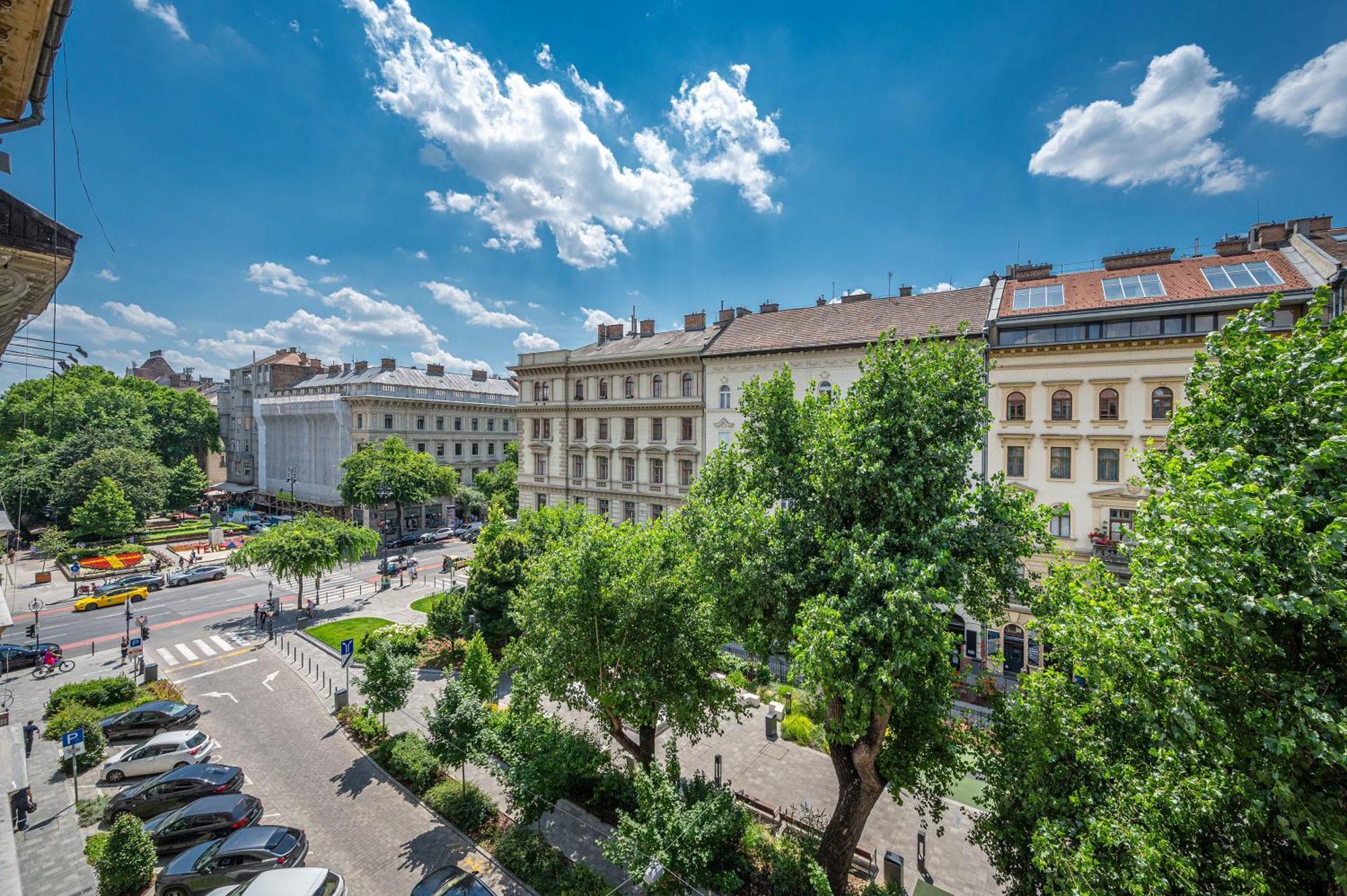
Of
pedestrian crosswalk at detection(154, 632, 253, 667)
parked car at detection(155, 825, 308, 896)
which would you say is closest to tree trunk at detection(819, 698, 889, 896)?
parked car at detection(155, 825, 308, 896)

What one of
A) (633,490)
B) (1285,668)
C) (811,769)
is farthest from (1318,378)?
(633,490)

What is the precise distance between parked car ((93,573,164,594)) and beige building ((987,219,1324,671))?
166 ft

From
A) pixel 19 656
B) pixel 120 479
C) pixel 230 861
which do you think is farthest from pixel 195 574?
pixel 230 861

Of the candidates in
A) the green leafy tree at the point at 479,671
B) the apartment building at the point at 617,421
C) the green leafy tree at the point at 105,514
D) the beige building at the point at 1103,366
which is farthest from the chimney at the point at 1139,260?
the green leafy tree at the point at 105,514

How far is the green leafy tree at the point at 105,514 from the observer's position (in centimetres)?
4450

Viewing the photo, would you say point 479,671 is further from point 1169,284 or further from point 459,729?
point 1169,284

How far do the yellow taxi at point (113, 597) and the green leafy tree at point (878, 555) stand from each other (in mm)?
40989

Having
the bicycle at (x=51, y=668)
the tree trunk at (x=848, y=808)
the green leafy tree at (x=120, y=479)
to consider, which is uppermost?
the green leafy tree at (x=120, y=479)

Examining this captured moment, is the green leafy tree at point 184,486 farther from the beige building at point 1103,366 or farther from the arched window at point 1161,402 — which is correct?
the arched window at point 1161,402

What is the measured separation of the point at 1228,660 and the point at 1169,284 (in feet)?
77.9

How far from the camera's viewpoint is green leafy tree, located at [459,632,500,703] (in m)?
16.1

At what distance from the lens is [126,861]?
1167 cm

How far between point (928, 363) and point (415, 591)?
117 ft

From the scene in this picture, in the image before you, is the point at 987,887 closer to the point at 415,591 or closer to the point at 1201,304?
the point at 1201,304
